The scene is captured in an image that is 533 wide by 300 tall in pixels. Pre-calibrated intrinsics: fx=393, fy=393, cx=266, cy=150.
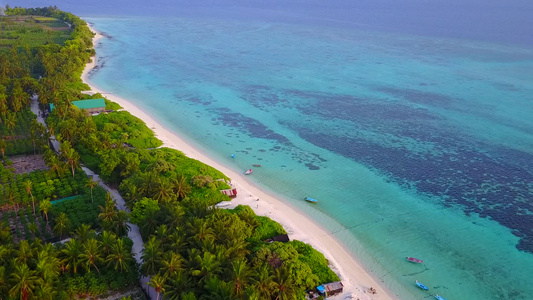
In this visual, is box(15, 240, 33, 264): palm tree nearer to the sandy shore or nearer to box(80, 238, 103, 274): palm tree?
box(80, 238, 103, 274): palm tree


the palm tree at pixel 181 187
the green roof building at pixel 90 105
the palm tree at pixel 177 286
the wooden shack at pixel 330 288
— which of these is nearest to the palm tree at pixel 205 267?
the palm tree at pixel 177 286

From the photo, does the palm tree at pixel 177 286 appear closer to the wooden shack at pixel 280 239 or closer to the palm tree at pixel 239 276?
the palm tree at pixel 239 276

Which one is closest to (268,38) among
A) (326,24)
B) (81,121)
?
(326,24)

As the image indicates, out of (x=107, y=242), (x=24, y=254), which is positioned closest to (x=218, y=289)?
(x=107, y=242)

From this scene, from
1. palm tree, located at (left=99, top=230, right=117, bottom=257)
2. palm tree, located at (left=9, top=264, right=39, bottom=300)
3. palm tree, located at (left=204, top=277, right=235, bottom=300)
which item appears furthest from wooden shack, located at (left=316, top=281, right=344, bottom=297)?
palm tree, located at (left=9, top=264, right=39, bottom=300)

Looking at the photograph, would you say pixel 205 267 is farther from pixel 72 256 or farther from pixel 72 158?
pixel 72 158

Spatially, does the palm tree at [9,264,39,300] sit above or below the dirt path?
above

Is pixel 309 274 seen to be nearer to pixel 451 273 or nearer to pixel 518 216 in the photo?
pixel 451 273
